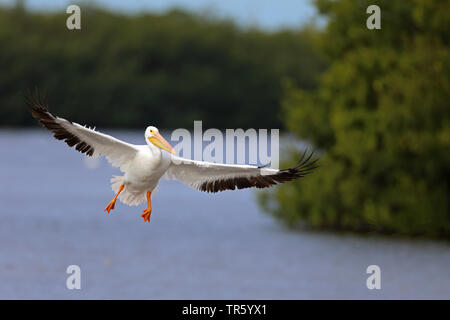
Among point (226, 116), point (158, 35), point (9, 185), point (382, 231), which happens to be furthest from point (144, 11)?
point (382, 231)

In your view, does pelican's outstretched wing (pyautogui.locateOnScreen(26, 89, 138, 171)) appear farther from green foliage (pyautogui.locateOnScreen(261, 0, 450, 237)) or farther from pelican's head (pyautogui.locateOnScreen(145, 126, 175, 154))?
green foliage (pyautogui.locateOnScreen(261, 0, 450, 237))

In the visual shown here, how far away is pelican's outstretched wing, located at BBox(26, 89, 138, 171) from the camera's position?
943 centimetres

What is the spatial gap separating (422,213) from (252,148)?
51.0ft

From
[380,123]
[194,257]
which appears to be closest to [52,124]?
[380,123]

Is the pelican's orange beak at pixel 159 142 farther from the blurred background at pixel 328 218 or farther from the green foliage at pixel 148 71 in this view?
the green foliage at pixel 148 71

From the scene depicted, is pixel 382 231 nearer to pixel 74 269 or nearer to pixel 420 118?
pixel 420 118

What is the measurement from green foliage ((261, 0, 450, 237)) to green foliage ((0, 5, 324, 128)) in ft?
109

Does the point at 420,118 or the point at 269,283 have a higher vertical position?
the point at 420,118

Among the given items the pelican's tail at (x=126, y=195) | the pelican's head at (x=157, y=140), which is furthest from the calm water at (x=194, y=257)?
the pelican's head at (x=157, y=140)

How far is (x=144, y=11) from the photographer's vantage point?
75.1m

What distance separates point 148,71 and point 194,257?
41.5m
